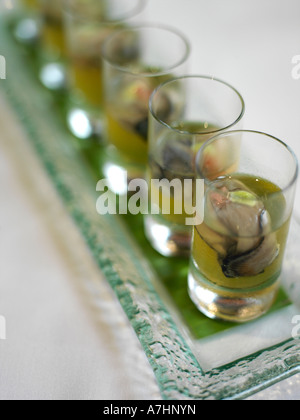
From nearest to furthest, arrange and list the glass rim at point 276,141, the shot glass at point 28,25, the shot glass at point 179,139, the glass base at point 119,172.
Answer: the glass rim at point 276,141, the shot glass at point 179,139, the glass base at point 119,172, the shot glass at point 28,25

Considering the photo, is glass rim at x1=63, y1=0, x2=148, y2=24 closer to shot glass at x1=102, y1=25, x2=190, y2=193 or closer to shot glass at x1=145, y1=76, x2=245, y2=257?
shot glass at x1=102, y1=25, x2=190, y2=193

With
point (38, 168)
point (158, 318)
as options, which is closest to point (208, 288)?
point (158, 318)

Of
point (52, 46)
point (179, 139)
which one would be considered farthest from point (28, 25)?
point (179, 139)

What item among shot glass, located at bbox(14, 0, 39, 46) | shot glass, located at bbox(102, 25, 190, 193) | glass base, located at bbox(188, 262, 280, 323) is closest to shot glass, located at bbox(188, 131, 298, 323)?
glass base, located at bbox(188, 262, 280, 323)

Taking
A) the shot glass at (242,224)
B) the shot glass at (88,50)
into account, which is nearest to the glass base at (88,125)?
the shot glass at (88,50)

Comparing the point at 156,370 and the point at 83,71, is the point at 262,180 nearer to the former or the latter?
the point at 156,370

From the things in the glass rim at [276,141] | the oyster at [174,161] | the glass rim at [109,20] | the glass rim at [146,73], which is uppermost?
the glass rim at [109,20]

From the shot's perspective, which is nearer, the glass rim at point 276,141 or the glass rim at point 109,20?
the glass rim at point 276,141

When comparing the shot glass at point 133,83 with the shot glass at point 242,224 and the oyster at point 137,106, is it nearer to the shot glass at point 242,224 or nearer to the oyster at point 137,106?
the oyster at point 137,106
